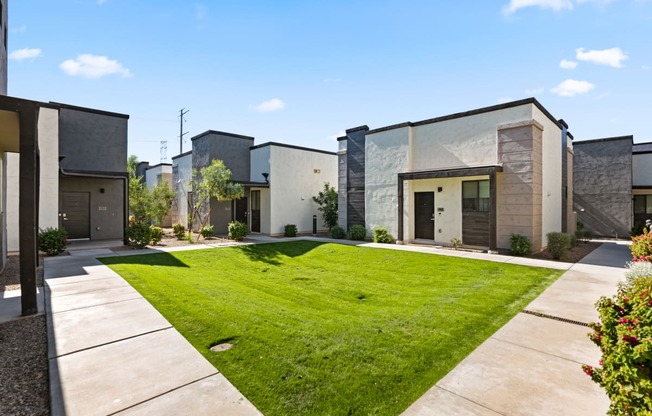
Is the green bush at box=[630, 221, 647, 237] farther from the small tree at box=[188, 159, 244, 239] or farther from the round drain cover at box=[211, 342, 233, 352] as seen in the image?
the round drain cover at box=[211, 342, 233, 352]

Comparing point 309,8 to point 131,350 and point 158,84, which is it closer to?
point 158,84

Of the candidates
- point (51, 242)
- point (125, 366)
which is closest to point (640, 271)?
point (125, 366)

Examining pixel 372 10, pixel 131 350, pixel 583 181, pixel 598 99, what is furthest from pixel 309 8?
pixel 583 181

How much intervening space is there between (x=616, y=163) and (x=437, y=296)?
61.4 ft

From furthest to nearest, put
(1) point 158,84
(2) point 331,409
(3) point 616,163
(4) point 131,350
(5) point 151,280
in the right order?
1. (3) point 616,163
2. (1) point 158,84
3. (5) point 151,280
4. (4) point 131,350
5. (2) point 331,409

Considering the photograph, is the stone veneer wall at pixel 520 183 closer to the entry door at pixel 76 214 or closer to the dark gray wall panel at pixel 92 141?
the dark gray wall panel at pixel 92 141

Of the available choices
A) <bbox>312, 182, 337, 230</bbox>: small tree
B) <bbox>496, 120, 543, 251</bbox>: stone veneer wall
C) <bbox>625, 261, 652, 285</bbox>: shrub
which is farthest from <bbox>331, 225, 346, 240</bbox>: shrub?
<bbox>625, 261, 652, 285</bbox>: shrub

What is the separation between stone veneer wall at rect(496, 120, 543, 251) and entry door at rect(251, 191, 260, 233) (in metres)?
12.7

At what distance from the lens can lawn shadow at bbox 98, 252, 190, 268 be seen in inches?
364

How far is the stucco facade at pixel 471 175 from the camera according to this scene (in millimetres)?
10664

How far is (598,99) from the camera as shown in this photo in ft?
32.1

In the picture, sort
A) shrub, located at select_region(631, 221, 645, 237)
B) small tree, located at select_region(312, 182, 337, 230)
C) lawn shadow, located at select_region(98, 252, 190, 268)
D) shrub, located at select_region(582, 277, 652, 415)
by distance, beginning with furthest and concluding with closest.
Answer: small tree, located at select_region(312, 182, 337, 230) < shrub, located at select_region(631, 221, 645, 237) < lawn shadow, located at select_region(98, 252, 190, 268) < shrub, located at select_region(582, 277, 652, 415)

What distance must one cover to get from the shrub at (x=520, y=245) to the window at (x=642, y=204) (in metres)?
13.2

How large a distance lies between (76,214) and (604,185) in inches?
1115
